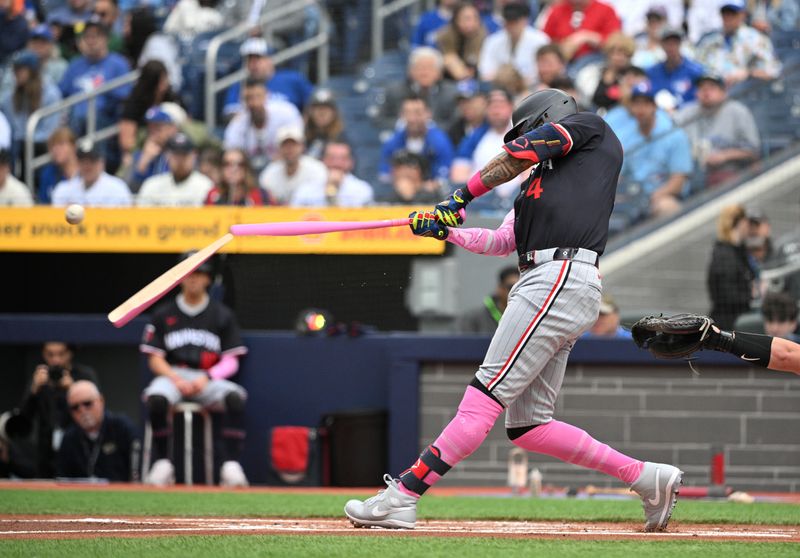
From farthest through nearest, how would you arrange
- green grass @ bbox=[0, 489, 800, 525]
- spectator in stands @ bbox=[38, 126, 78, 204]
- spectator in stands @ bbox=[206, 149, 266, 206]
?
1. spectator in stands @ bbox=[38, 126, 78, 204]
2. spectator in stands @ bbox=[206, 149, 266, 206]
3. green grass @ bbox=[0, 489, 800, 525]

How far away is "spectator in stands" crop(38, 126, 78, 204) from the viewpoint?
40.1 feet

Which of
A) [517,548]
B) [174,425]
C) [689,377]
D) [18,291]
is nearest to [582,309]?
[517,548]

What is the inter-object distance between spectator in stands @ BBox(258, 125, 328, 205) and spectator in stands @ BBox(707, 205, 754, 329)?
337 cm

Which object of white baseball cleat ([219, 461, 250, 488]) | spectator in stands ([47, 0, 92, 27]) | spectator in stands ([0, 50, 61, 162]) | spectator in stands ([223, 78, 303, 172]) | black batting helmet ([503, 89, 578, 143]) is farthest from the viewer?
spectator in stands ([47, 0, 92, 27])

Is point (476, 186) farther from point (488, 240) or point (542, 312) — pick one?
point (542, 312)

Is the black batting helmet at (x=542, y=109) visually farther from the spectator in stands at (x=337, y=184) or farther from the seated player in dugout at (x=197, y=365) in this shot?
the spectator in stands at (x=337, y=184)

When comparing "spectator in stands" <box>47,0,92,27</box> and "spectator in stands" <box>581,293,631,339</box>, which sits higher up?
"spectator in stands" <box>47,0,92,27</box>

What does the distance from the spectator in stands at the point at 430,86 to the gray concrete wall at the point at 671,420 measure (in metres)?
3.56

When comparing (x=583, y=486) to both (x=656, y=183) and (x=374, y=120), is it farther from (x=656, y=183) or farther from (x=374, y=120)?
(x=374, y=120)

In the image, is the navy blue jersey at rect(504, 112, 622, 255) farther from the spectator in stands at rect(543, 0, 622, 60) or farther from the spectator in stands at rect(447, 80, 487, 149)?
the spectator in stands at rect(543, 0, 622, 60)

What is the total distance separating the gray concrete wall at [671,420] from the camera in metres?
9.48

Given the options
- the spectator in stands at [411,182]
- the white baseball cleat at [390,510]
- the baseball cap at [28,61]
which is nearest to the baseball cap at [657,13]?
the spectator in stands at [411,182]

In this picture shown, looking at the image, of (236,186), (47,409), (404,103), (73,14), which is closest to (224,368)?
(47,409)

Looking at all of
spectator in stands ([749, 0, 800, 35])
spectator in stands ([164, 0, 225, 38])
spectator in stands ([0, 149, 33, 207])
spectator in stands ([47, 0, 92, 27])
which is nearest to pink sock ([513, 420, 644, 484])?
spectator in stands ([0, 149, 33, 207])
